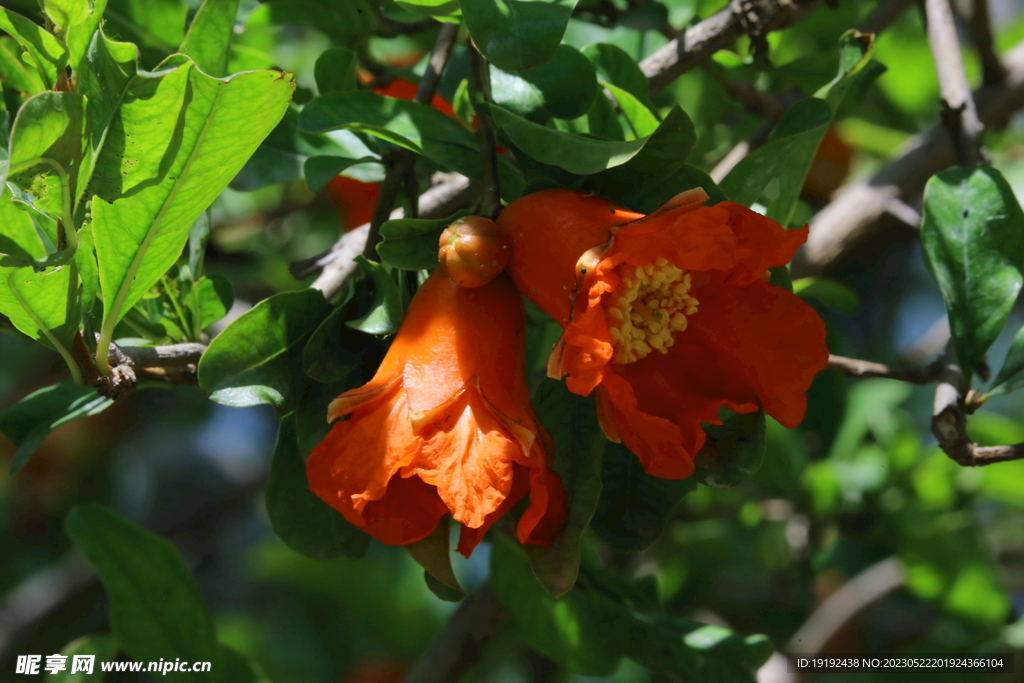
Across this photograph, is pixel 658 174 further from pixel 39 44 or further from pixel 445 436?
pixel 39 44

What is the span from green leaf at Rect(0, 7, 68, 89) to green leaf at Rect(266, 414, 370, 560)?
39 cm

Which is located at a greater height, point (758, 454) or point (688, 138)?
point (688, 138)

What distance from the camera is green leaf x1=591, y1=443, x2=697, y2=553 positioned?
890 mm

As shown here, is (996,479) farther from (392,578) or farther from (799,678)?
(392,578)

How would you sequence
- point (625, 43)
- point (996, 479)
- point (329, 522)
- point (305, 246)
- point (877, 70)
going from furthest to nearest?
point (305, 246)
point (996, 479)
point (625, 43)
point (877, 70)
point (329, 522)

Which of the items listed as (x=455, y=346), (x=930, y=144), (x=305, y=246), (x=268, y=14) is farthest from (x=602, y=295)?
(x=305, y=246)

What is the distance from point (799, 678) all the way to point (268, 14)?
1613 mm

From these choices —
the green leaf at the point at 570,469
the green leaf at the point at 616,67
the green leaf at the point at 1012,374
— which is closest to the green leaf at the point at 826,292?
the green leaf at the point at 1012,374

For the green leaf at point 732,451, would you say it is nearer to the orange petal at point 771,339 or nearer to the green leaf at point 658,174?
the orange petal at point 771,339

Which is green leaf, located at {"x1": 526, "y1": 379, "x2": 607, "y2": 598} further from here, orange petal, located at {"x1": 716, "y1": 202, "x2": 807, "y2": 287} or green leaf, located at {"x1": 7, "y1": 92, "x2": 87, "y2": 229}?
green leaf, located at {"x1": 7, "y1": 92, "x2": 87, "y2": 229}

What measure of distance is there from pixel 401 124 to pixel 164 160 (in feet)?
0.73

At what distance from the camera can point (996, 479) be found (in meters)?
1.63

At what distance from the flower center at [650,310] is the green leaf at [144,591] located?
0.75 m

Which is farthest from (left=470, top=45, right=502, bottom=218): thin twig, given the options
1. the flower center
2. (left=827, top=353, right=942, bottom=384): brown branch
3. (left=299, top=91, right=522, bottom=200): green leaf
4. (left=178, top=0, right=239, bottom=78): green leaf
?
(left=827, top=353, right=942, bottom=384): brown branch
